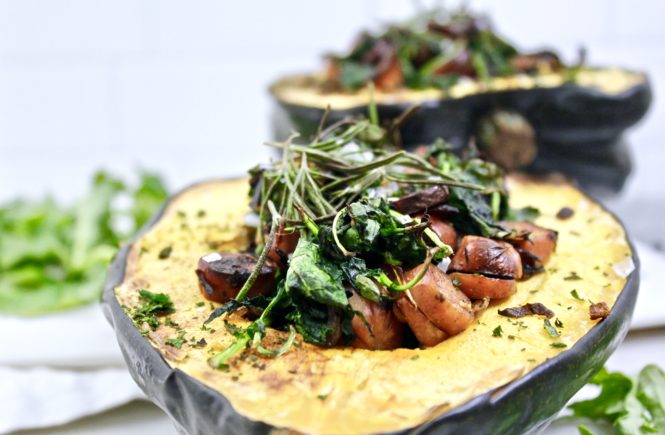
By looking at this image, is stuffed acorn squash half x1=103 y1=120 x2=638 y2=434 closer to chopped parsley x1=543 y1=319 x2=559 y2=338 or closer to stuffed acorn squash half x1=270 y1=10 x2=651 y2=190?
chopped parsley x1=543 y1=319 x2=559 y2=338

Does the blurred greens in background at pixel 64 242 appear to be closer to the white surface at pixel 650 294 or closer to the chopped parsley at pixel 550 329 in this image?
the chopped parsley at pixel 550 329

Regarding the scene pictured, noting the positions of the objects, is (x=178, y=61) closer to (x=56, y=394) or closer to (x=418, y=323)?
(x=56, y=394)

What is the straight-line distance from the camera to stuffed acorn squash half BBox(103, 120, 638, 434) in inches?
55.3

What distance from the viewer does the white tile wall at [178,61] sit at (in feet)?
18.0

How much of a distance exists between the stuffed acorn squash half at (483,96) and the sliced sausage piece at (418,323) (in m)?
1.86

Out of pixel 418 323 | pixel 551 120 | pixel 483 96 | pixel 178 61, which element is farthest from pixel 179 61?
pixel 418 323

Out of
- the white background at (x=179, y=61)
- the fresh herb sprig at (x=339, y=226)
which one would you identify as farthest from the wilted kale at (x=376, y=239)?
the white background at (x=179, y=61)

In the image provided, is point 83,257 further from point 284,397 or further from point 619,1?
point 619,1

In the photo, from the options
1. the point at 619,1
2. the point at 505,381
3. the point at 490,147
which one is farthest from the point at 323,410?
the point at 619,1

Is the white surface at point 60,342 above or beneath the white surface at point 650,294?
beneath

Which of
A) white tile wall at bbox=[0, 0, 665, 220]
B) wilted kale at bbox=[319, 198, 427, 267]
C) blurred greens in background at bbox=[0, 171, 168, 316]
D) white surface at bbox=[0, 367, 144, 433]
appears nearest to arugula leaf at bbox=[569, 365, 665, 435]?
wilted kale at bbox=[319, 198, 427, 267]

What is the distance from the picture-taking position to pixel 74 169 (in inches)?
215

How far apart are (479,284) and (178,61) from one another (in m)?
4.46

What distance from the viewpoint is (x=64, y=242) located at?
10.6 feet
